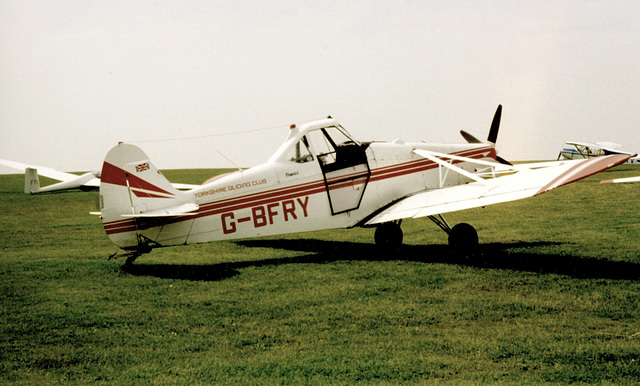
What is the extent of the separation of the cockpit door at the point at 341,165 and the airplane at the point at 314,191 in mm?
21

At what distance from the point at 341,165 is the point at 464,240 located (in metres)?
2.88

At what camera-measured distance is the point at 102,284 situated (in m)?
9.91

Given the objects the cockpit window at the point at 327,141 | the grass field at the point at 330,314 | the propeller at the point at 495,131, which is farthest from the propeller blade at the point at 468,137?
the cockpit window at the point at 327,141

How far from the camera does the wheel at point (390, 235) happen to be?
13570 millimetres

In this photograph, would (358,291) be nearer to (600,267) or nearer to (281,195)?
(281,195)

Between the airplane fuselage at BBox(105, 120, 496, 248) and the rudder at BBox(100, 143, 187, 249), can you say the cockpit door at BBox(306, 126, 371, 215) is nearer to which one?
the airplane fuselage at BBox(105, 120, 496, 248)

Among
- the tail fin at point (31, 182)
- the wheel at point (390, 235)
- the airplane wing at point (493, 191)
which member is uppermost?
the tail fin at point (31, 182)

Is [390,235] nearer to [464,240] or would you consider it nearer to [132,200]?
[464,240]

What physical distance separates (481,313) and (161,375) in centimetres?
400

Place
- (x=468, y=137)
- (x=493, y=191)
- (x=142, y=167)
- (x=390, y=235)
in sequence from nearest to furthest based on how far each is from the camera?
1. (x=142, y=167)
2. (x=493, y=191)
3. (x=390, y=235)
4. (x=468, y=137)

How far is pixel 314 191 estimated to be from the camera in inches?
470

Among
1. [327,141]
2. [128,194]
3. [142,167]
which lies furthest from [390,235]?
[128,194]

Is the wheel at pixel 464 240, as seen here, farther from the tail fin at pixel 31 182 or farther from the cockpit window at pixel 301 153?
the tail fin at pixel 31 182

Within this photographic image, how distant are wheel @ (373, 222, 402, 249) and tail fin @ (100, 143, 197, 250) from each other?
474 centimetres
